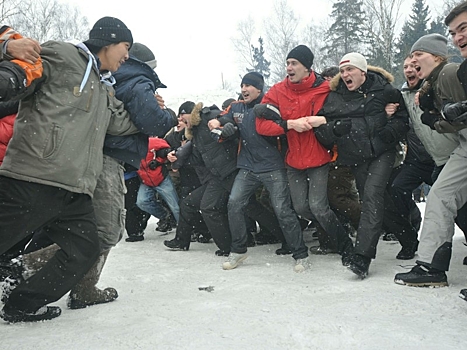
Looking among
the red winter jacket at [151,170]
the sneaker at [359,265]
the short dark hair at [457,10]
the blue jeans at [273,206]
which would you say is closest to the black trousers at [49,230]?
the blue jeans at [273,206]

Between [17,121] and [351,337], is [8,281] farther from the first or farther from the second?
[351,337]

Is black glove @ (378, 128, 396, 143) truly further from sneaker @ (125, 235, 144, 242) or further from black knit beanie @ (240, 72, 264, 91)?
sneaker @ (125, 235, 144, 242)

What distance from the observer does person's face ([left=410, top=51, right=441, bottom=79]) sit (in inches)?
172

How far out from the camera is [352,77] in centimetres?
464

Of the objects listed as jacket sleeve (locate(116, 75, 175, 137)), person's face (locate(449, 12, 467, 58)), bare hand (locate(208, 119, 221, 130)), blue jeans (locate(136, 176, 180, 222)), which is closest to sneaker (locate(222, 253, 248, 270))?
bare hand (locate(208, 119, 221, 130))

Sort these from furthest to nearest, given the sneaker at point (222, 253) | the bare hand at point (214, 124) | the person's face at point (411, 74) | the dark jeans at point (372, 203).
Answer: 1. the sneaker at point (222, 253)
2. the bare hand at point (214, 124)
3. the person's face at point (411, 74)
4. the dark jeans at point (372, 203)

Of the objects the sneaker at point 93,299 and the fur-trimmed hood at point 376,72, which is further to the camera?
the fur-trimmed hood at point 376,72

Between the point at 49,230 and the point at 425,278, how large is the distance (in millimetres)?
2913

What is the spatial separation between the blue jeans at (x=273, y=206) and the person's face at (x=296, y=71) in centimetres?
97

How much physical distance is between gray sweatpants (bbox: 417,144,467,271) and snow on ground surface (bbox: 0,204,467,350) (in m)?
0.26

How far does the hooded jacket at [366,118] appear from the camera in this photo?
4562 mm

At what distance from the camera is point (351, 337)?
9.26 feet

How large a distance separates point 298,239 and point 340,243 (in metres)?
0.47

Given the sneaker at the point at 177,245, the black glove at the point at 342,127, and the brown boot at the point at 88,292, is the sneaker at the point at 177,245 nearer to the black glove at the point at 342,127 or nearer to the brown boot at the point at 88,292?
the brown boot at the point at 88,292
